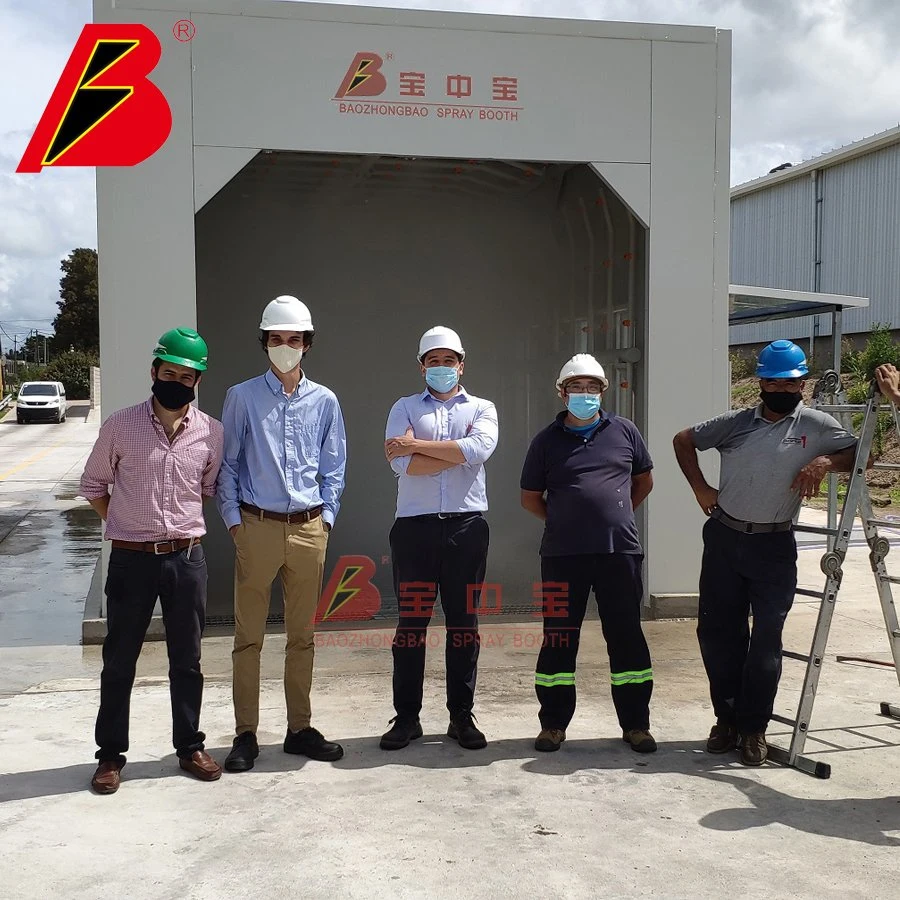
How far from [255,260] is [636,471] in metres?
5.51

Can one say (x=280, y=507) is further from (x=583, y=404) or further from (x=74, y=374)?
(x=74, y=374)

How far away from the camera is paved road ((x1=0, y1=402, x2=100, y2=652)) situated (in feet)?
24.8

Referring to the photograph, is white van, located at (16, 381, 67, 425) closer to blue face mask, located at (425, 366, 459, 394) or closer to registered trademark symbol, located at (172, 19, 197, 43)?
registered trademark symbol, located at (172, 19, 197, 43)

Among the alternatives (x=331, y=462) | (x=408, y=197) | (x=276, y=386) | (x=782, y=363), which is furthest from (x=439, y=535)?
(x=408, y=197)

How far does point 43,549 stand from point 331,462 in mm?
7965

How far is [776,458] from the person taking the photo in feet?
14.7

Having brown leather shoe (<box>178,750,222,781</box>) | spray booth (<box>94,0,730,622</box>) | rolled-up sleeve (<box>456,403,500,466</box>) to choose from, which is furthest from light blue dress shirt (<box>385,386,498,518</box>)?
spray booth (<box>94,0,730,622</box>)

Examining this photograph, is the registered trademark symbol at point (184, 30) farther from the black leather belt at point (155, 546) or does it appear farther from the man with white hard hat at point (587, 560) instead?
the black leather belt at point (155, 546)

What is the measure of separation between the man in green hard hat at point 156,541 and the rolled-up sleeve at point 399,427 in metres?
0.85

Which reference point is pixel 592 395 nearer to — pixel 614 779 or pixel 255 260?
pixel 614 779

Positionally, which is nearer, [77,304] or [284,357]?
[284,357]

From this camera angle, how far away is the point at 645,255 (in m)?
7.66

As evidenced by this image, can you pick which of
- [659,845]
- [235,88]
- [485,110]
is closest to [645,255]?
[485,110]

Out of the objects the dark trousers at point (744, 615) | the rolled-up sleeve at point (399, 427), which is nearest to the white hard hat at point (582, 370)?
the rolled-up sleeve at point (399, 427)
